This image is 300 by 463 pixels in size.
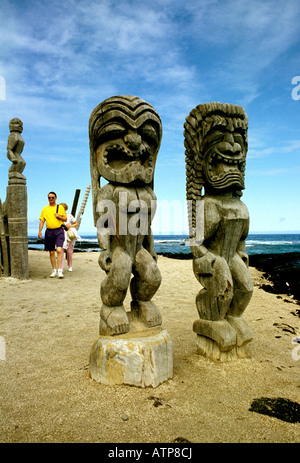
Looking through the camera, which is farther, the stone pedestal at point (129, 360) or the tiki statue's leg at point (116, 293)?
the tiki statue's leg at point (116, 293)

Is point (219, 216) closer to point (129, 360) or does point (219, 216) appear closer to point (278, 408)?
point (129, 360)

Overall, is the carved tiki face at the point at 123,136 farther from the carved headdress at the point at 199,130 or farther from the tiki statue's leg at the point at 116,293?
the tiki statue's leg at the point at 116,293

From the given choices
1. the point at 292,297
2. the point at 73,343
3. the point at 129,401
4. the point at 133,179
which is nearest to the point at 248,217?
the point at 133,179

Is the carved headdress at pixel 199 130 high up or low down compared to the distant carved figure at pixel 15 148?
down

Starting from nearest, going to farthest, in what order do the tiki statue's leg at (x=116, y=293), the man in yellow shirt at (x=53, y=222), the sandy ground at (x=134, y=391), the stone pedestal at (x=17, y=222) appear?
the sandy ground at (x=134, y=391) → the tiki statue's leg at (x=116, y=293) → the stone pedestal at (x=17, y=222) → the man in yellow shirt at (x=53, y=222)

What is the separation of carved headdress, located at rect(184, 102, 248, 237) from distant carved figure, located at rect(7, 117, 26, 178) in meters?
5.87

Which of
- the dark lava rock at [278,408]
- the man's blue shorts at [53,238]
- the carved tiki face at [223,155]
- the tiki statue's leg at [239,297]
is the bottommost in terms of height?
the dark lava rock at [278,408]

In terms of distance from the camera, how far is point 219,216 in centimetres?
353

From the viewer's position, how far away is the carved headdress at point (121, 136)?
3166mm

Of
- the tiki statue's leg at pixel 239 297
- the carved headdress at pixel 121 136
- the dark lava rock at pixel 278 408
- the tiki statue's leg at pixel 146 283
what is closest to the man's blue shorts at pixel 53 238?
the carved headdress at pixel 121 136

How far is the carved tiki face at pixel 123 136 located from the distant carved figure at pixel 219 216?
546 mm

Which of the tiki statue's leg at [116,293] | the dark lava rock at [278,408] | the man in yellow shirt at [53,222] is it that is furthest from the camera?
the man in yellow shirt at [53,222]

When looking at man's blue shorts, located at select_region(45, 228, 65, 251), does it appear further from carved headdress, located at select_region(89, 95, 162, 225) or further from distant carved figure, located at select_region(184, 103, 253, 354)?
distant carved figure, located at select_region(184, 103, 253, 354)

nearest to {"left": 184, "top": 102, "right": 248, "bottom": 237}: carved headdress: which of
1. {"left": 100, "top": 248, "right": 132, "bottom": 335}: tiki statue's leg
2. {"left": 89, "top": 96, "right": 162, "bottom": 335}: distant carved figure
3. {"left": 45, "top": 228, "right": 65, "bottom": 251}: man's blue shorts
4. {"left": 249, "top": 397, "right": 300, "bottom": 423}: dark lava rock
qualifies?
{"left": 89, "top": 96, "right": 162, "bottom": 335}: distant carved figure
